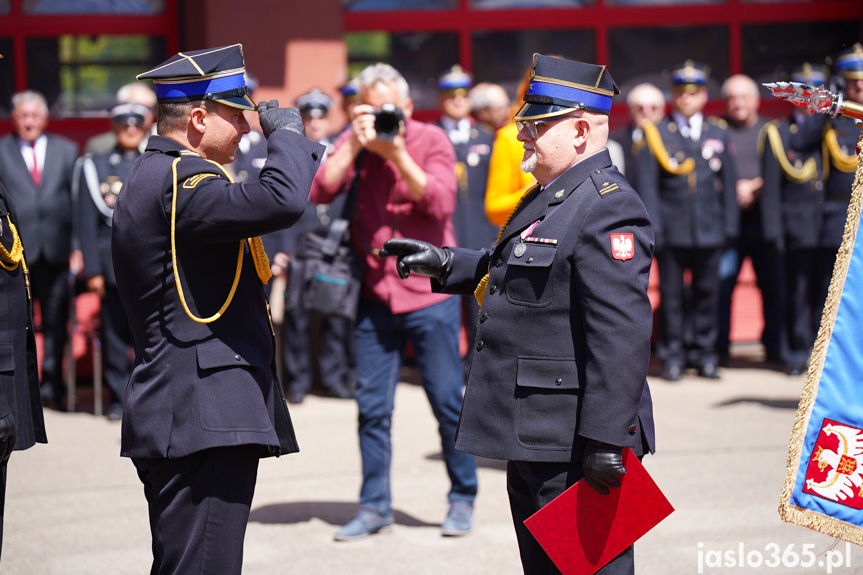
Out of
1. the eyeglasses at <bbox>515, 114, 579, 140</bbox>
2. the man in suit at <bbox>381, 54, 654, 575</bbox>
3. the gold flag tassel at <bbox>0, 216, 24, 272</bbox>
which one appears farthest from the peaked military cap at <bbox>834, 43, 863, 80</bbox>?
the gold flag tassel at <bbox>0, 216, 24, 272</bbox>

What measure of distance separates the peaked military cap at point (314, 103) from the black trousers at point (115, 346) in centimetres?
198

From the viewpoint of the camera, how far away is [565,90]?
314 centimetres

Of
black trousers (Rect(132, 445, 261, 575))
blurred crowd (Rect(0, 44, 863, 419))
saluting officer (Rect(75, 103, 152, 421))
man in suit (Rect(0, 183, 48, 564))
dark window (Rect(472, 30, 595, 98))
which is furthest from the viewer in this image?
dark window (Rect(472, 30, 595, 98))

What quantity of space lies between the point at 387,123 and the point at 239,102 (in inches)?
68.0

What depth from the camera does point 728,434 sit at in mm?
6727

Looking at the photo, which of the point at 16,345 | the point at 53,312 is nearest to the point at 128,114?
the point at 53,312

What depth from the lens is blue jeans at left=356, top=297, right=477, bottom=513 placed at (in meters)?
4.93

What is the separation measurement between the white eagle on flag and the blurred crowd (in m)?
5.09

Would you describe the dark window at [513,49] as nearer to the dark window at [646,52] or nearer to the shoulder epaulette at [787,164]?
the dark window at [646,52]

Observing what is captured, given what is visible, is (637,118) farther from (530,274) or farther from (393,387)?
(530,274)

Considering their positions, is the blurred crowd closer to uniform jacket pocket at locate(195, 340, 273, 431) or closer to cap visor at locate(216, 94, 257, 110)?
cap visor at locate(216, 94, 257, 110)

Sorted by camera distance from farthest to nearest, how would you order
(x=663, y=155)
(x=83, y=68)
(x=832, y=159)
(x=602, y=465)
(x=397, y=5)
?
(x=397, y=5) → (x=83, y=68) → (x=663, y=155) → (x=832, y=159) → (x=602, y=465)

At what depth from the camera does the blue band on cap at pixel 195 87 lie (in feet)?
10.1

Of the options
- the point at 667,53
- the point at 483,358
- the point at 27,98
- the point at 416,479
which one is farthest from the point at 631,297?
the point at 667,53
